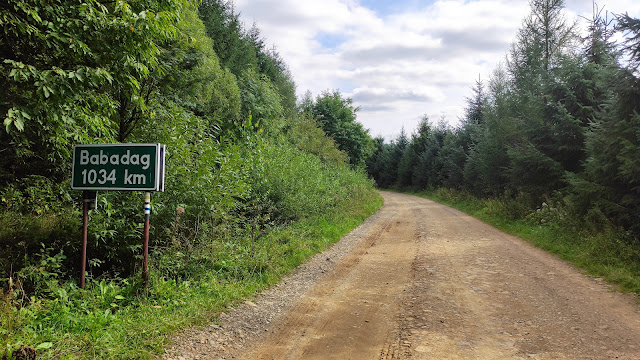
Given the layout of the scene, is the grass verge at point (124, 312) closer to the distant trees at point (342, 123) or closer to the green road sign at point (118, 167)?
the green road sign at point (118, 167)

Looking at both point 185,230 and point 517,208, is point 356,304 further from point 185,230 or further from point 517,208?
point 517,208

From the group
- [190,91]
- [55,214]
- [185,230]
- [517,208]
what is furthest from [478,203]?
[55,214]

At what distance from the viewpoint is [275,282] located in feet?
22.5

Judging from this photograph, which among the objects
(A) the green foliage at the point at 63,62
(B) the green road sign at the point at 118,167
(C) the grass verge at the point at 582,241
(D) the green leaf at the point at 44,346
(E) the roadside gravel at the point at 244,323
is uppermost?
(A) the green foliage at the point at 63,62

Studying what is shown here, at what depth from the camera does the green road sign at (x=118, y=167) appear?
468cm

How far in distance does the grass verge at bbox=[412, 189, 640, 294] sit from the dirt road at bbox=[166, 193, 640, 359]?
40 cm

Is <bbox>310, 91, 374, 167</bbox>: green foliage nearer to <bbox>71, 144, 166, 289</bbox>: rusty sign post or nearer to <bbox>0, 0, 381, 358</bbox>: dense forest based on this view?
<bbox>0, 0, 381, 358</bbox>: dense forest

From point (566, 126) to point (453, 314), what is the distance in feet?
42.0

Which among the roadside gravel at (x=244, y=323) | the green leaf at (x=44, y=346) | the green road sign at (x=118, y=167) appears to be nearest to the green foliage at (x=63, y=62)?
the green road sign at (x=118, y=167)

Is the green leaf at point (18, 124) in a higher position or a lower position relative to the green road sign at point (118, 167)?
higher

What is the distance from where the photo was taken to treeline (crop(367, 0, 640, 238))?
9617 mm

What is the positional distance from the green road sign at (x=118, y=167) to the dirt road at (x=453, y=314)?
227 centimetres

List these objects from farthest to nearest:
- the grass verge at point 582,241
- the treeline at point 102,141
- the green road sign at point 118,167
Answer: the grass verge at point 582,241 → the green road sign at point 118,167 → the treeline at point 102,141

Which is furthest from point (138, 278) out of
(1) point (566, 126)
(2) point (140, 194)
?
(1) point (566, 126)
